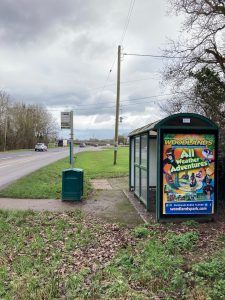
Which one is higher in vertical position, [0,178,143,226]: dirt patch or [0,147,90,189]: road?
[0,147,90,189]: road

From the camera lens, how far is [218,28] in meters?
11.1

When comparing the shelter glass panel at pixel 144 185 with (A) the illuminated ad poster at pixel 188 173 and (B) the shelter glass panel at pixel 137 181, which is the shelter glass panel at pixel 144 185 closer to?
(B) the shelter glass panel at pixel 137 181

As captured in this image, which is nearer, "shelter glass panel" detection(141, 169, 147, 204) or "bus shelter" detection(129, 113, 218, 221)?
"bus shelter" detection(129, 113, 218, 221)

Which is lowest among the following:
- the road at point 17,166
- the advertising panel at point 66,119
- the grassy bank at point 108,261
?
the grassy bank at point 108,261

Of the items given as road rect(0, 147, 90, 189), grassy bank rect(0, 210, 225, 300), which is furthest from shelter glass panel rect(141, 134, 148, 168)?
road rect(0, 147, 90, 189)

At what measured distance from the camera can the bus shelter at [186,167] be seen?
7750 millimetres

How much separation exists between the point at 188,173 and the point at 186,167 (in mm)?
146

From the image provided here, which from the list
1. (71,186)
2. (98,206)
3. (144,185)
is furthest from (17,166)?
(144,185)

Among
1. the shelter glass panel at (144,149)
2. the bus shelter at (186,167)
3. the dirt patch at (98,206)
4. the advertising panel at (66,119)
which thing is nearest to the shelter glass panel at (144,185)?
the shelter glass panel at (144,149)

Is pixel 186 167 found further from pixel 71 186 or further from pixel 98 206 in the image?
pixel 71 186

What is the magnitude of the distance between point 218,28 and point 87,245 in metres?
8.35

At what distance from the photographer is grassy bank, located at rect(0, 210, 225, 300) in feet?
13.9

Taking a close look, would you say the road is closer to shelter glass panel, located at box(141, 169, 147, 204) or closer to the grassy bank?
shelter glass panel, located at box(141, 169, 147, 204)

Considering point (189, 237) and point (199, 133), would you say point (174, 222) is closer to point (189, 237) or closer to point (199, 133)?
point (189, 237)
